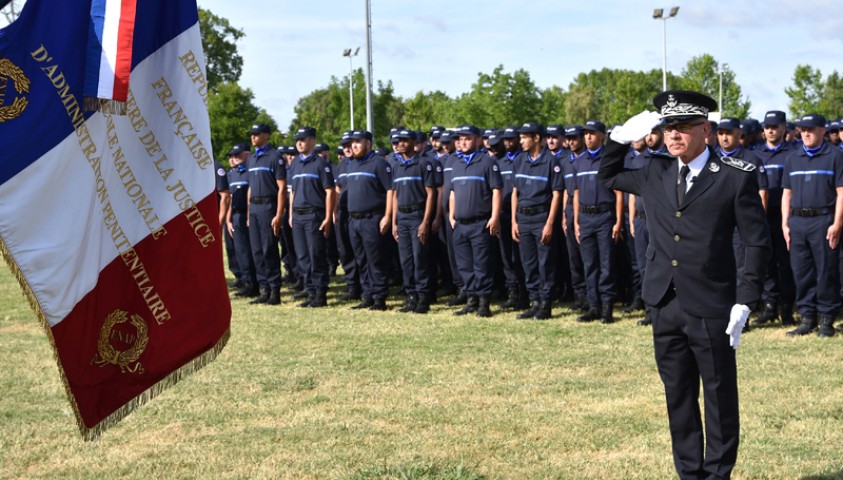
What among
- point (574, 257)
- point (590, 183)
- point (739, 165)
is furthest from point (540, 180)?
point (739, 165)

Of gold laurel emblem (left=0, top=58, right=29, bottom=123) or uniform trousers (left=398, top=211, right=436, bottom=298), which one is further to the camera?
uniform trousers (left=398, top=211, right=436, bottom=298)

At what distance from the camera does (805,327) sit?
9.20 meters

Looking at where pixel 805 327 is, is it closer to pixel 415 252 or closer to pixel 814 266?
pixel 814 266

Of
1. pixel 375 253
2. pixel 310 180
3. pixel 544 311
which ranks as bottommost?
pixel 544 311

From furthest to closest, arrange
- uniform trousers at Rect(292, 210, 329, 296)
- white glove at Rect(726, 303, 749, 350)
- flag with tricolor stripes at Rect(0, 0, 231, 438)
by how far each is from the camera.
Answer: uniform trousers at Rect(292, 210, 329, 296)
white glove at Rect(726, 303, 749, 350)
flag with tricolor stripes at Rect(0, 0, 231, 438)

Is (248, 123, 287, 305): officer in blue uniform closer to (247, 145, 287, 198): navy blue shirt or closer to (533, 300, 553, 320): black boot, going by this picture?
(247, 145, 287, 198): navy blue shirt

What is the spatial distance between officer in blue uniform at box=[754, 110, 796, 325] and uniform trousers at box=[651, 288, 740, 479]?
18.7ft

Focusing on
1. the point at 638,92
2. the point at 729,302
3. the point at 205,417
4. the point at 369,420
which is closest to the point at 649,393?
the point at 369,420

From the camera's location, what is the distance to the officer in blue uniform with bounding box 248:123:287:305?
12247 millimetres

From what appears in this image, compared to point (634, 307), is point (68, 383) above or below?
above

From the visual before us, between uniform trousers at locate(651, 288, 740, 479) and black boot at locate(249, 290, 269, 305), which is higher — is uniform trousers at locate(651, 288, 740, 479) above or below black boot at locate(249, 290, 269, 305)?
above

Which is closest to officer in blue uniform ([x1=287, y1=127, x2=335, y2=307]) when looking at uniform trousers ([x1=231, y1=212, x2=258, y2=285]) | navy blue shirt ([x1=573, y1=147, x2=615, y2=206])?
uniform trousers ([x1=231, y1=212, x2=258, y2=285])

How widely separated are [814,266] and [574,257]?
268 centimetres

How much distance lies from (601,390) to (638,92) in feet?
169
